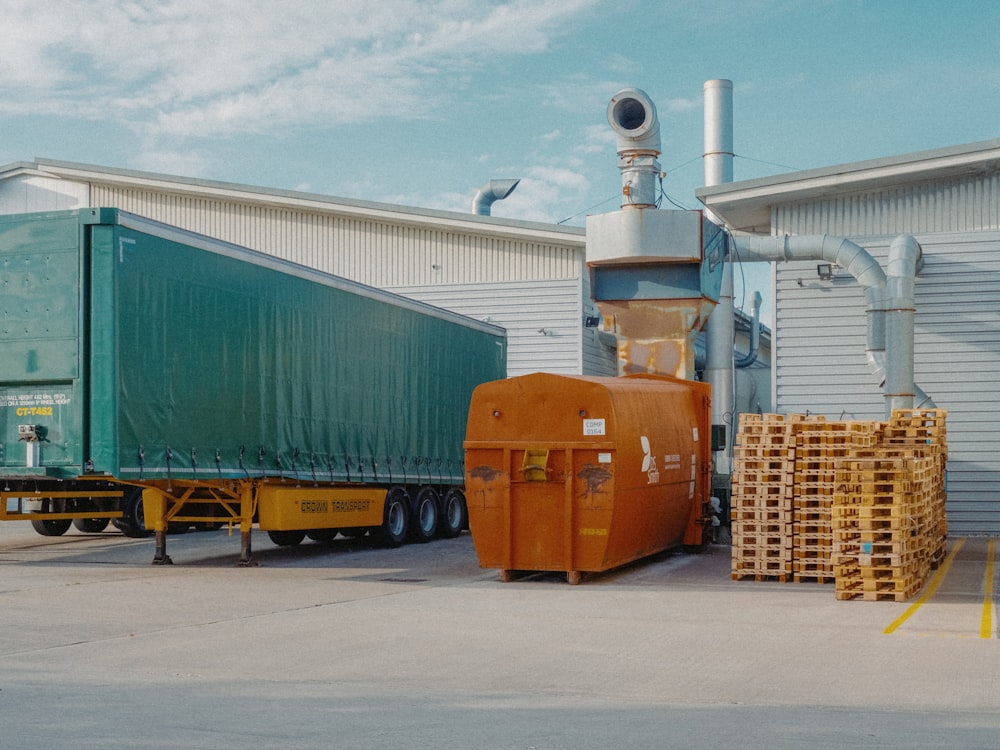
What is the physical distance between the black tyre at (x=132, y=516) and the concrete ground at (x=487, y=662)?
5838 mm

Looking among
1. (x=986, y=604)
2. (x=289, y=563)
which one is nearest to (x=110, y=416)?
(x=289, y=563)

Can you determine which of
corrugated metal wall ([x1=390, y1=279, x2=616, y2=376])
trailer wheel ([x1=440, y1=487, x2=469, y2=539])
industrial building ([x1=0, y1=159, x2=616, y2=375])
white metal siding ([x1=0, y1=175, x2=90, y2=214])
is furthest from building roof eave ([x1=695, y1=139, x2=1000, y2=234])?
white metal siding ([x1=0, y1=175, x2=90, y2=214])

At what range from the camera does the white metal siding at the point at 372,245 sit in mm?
29422

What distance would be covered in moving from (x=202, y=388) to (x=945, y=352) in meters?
14.2

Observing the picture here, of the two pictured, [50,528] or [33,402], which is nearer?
[33,402]

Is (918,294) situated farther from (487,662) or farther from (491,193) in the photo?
(491,193)

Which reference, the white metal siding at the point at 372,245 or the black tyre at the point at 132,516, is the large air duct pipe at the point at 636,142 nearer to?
the white metal siding at the point at 372,245

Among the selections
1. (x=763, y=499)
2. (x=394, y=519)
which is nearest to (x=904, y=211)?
(x=763, y=499)

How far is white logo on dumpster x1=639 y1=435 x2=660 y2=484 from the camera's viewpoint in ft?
51.8

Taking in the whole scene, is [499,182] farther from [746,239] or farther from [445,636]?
[445,636]

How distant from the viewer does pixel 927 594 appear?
1407cm

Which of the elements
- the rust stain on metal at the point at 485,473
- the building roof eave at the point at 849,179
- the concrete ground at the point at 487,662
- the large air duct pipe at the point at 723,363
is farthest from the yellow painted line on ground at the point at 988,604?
the building roof eave at the point at 849,179

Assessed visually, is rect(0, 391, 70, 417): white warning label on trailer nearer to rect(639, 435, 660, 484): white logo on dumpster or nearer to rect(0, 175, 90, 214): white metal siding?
rect(639, 435, 660, 484): white logo on dumpster

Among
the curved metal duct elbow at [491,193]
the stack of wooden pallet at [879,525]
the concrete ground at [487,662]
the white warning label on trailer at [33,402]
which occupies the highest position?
the curved metal duct elbow at [491,193]
